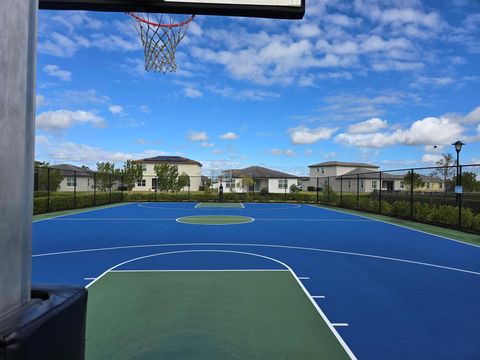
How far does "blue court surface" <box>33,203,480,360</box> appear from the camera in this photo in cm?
353

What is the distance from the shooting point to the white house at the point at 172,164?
50.4m

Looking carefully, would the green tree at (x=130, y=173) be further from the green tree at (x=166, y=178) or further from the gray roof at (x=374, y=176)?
the gray roof at (x=374, y=176)

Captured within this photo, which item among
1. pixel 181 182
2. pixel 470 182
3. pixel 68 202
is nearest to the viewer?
pixel 470 182

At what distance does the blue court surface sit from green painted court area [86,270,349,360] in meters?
0.29

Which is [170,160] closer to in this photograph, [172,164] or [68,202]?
[172,164]

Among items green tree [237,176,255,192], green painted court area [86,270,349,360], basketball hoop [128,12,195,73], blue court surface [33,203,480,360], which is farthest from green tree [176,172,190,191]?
green painted court area [86,270,349,360]

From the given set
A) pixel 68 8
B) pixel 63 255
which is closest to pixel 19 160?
pixel 68 8

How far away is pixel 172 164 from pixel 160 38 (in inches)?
1864

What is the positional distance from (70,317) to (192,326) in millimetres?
2730

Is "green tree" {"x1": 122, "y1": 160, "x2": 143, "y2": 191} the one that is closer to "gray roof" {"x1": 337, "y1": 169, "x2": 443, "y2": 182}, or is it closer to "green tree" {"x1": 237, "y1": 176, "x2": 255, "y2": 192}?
"green tree" {"x1": 237, "y1": 176, "x2": 255, "y2": 192}

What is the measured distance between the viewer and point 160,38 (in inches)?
252

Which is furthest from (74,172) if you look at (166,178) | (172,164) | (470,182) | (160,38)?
(172,164)

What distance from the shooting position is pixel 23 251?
1.08 m

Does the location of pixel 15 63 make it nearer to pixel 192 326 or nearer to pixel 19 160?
pixel 19 160
